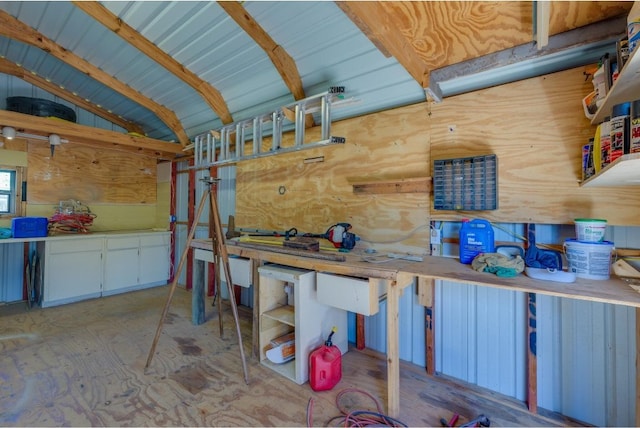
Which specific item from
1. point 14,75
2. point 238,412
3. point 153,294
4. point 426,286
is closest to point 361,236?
point 426,286

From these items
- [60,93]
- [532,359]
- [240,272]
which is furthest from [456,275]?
[60,93]

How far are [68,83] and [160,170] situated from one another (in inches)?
68.8

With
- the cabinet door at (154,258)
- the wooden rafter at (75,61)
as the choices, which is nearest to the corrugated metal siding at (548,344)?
the wooden rafter at (75,61)

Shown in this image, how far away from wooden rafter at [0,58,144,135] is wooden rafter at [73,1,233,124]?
2.44m

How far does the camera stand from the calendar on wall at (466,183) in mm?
1961

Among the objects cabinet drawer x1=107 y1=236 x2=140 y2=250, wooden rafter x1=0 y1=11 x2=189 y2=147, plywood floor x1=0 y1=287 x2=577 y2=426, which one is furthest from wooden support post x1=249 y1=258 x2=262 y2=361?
cabinet drawer x1=107 y1=236 x2=140 y2=250

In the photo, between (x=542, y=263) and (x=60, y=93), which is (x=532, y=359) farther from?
(x=60, y=93)

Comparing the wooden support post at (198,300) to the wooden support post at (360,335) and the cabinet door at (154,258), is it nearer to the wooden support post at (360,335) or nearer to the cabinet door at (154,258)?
the wooden support post at (360,335)

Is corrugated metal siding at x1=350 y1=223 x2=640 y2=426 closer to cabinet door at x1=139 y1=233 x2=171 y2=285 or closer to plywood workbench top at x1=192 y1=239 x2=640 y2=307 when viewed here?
plywood workbench top at x1=192 y1=239 x2=640 y2=307

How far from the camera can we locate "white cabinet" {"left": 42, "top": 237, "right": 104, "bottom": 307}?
375cm

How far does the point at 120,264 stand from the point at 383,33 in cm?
470

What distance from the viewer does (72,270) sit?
3916mm

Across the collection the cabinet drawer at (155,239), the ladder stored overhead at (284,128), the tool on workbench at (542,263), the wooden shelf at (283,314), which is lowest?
the wooden shelf at (283,314)

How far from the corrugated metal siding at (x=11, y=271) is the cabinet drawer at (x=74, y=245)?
2.25 ft
